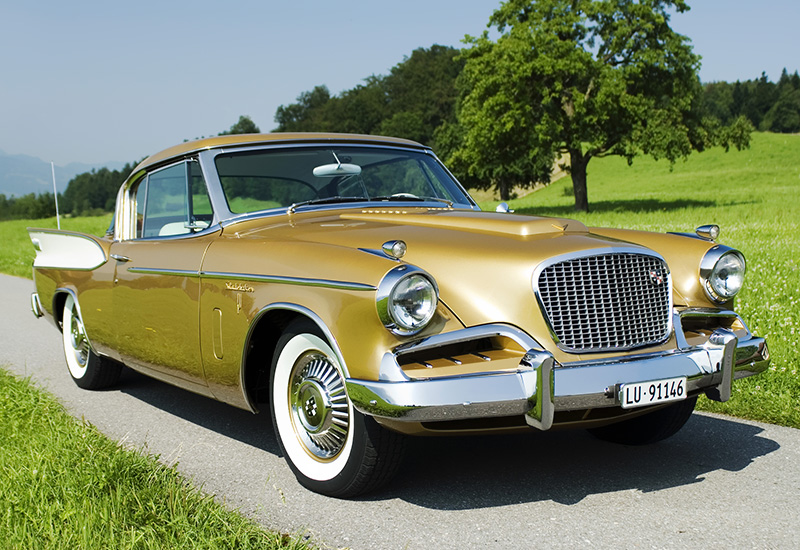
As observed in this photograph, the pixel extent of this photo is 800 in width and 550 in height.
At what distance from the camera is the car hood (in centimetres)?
334

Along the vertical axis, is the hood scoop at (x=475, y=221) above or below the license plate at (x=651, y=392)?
above

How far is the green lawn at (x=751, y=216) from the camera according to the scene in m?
5.40

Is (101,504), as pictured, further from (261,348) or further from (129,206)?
(129,206)

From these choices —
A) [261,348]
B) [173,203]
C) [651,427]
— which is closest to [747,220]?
[651,427]

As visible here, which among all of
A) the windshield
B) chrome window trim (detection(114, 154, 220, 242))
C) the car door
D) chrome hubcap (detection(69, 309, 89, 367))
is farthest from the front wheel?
chrome hubcap (detection(69, 309, 89, 367))

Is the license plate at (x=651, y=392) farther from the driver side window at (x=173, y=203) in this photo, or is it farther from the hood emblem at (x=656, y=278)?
the driver side window at (x=173, y=203)

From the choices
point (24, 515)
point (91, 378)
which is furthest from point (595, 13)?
point (24, 515)

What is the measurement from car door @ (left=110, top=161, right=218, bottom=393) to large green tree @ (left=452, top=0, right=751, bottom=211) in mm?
26605

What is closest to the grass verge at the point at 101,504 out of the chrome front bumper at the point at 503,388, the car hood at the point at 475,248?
the chrome front bumper at the point at 503,388

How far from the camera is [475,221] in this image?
403 centimetres

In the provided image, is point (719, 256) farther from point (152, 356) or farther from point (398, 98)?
point (398, 98)

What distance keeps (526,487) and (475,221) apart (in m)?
1.28

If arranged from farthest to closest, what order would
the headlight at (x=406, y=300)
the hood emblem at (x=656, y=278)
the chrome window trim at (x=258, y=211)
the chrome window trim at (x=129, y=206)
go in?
1. the chrome window trim at (x=129, y=206)
2. the chrome window trim at (x=258, y=211)
3. the hood emblem at (x=656, y=278)
4. the headlight at (x=406, y=300)

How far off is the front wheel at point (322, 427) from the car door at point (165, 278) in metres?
0.71
